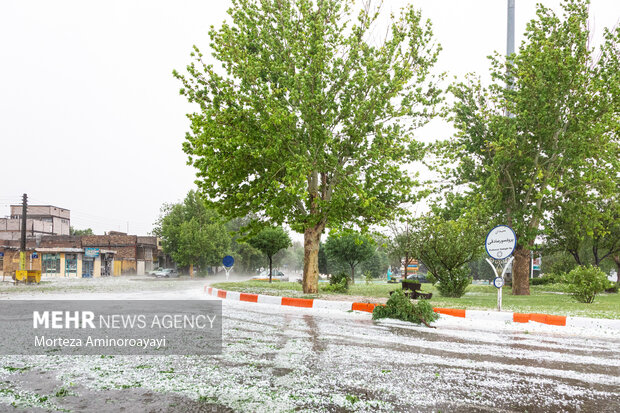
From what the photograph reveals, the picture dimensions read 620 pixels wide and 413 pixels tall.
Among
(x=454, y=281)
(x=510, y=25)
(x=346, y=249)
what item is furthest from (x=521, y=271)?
(x=346, y=249)

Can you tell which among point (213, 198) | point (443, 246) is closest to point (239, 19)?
point (213, 198)

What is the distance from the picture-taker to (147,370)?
520 cm

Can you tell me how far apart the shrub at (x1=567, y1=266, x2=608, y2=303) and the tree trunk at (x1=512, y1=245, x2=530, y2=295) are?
872 cm

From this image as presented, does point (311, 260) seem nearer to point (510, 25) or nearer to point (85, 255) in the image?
point (510, 25)

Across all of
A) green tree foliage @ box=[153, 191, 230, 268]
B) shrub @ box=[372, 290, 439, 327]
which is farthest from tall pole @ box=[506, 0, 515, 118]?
green tree foliage @ box=[153, 191, 230, 268]

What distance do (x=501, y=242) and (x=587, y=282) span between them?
223 inches

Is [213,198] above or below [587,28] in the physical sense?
below

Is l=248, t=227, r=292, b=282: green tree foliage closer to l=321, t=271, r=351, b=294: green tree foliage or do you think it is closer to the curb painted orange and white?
l=321, t=271, r=351, b=294: green tree foliage

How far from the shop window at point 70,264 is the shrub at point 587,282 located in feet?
177

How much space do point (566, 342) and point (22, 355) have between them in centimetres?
796

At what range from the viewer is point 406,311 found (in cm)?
1052

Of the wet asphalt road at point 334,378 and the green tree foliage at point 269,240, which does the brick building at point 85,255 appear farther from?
the wet asphalt road at point 334,378

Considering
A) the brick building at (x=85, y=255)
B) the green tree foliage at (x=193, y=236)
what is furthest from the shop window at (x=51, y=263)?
the green tree foliage at (x=193, y=236)

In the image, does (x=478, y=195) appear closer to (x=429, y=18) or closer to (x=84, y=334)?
(x=429, y=18)
